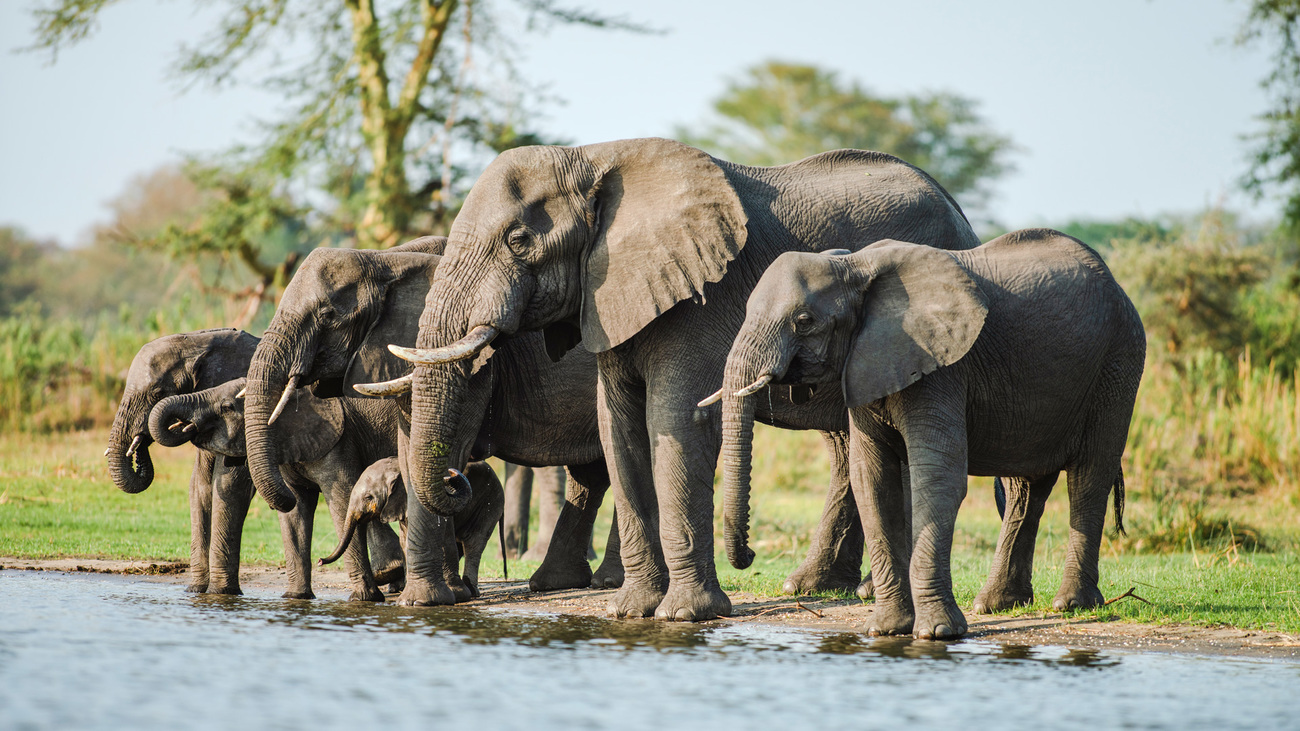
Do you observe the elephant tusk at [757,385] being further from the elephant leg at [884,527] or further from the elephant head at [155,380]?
the elephant head at [155,380]

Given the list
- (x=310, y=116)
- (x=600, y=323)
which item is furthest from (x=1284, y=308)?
(x=600, y=323)

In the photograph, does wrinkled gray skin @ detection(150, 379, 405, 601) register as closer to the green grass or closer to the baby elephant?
the baby elephant

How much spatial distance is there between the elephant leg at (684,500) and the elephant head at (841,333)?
630 millimetres

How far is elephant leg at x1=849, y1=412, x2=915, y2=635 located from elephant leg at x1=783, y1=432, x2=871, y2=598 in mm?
1885

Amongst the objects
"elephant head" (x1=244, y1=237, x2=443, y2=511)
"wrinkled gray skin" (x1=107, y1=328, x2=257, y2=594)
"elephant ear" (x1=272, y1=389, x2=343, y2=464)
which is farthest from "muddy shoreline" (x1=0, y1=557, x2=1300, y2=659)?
"elephant head" (x1=244, y1=237, x2=443, y2=511)

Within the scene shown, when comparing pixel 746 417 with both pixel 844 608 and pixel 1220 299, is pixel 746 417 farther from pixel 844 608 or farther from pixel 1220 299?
pixel 1220 299

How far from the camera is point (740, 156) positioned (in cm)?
5978

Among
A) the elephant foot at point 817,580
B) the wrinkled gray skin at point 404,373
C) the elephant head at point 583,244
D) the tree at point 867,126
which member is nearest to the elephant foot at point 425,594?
the wrinkled gray skin at point 404,373

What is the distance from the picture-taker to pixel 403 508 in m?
8.91

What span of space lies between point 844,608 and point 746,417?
2005mm

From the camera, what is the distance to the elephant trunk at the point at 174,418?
8898 mm

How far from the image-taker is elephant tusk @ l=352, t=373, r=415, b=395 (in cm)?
852

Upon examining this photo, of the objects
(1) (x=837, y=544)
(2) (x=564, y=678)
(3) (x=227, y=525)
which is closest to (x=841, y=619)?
(1) (x=837, y=544)

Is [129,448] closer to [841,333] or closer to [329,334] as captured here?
[329,334]
